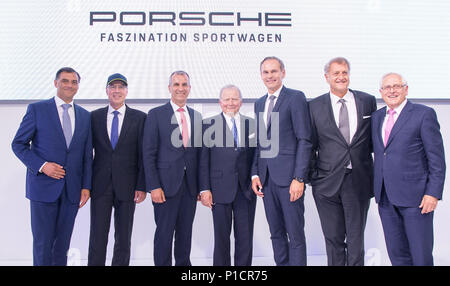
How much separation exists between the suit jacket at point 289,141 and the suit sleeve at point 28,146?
64.6 inches

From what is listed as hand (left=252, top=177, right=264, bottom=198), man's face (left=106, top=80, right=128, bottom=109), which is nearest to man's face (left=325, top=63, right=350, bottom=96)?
hand (left=252, top=177, right=264, bottom=198)

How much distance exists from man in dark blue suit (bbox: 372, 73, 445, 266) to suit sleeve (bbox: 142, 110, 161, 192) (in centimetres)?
162

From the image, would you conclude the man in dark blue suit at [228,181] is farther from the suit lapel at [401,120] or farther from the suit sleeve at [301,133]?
the suit lapel at [401,120]

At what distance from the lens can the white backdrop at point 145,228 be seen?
151 inches

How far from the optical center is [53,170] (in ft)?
8.64

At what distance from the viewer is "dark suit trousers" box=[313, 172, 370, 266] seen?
259cm

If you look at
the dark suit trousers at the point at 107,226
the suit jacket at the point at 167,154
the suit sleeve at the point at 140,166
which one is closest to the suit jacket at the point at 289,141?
the suit jacket at the point at 167,154

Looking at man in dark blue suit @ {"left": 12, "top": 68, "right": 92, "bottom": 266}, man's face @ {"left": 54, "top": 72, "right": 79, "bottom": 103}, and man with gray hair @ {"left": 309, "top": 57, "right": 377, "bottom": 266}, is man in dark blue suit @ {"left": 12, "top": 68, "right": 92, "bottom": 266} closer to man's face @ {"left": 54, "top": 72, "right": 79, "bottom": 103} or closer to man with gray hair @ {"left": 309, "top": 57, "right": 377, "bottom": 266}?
man's face @ {"left": 54, "top": 72, "right": 79, "bottom": 103}

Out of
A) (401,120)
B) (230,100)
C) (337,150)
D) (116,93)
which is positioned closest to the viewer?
(401,120)

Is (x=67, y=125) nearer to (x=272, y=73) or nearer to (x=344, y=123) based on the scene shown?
(x=272, y=73)

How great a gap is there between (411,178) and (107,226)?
2253 millimetres

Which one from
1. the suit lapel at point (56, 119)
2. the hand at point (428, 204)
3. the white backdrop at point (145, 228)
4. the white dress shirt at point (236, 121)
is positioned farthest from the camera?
the white backdrop at point (145, 228)

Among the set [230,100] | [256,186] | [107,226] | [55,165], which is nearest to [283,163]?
[256,186]

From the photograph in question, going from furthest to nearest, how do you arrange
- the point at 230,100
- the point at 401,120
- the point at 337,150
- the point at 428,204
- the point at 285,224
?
the point at 230,100 < the point at 285,224 < the point at 337,150 < the point at 401,120 < the point at 428,204
